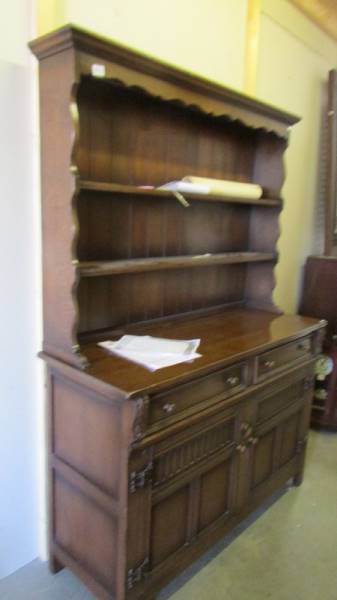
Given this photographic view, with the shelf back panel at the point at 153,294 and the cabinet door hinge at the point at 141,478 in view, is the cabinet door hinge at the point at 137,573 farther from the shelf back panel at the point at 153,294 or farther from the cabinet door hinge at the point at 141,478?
the shelf back panel at the point at 153,294

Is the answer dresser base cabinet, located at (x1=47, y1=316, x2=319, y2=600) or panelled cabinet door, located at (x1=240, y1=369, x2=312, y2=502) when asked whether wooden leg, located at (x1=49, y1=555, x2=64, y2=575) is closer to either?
dresser base cabinet, located at (x1=47, y1=316, x2=319, y2=600)

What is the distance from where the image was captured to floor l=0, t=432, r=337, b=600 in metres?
1.71

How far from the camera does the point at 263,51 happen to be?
248 centimetres

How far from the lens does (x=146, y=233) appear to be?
1.91 m

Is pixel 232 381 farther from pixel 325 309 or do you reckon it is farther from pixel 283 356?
pixel 325 309

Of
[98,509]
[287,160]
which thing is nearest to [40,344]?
[98,509]

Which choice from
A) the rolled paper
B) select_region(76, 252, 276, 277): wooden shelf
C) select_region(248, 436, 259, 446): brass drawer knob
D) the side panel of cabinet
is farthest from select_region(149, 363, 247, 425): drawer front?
the rolled paper

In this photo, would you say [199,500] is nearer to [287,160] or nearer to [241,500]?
[241,500]

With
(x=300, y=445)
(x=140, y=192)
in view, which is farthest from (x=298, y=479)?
(x=140, y=192)

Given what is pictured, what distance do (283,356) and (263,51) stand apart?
1741 millimetres

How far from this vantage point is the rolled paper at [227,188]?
1818mm

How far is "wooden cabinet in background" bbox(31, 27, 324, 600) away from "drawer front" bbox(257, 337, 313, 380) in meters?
0.01

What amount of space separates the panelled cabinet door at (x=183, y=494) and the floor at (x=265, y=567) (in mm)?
196

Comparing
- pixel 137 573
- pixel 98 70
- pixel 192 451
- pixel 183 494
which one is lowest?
pixel 137 573
